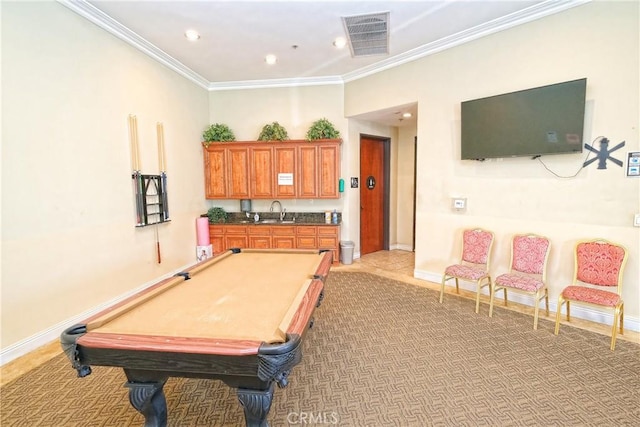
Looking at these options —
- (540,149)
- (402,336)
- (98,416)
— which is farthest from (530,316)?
→ (98,416)

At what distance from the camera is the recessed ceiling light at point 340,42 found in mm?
4059

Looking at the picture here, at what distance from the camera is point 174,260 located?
15.6 ft

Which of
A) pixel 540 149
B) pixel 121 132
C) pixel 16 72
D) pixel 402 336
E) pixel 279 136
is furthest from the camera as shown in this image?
pixel 279 136

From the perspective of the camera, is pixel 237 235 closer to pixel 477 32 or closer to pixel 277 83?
pixel 277 83

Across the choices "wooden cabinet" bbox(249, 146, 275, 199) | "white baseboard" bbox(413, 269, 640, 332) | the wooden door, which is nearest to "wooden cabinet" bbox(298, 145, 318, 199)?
"wooden cabinet" bbox(249, 146, 275, 199)

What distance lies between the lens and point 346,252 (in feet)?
18.1

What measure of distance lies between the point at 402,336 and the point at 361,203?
3.45 metres

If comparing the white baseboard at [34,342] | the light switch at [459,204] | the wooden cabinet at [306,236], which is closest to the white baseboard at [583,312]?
the light switch at [459,204]

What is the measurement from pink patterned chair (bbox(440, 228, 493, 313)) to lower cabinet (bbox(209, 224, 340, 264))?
6.74ft

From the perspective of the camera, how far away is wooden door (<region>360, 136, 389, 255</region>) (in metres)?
6.15

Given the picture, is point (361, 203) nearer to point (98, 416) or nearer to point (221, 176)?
point (221, 176)

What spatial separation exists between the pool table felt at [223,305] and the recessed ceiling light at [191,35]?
2.89 metres

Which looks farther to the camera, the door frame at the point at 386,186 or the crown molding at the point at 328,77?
the door frame at the point at 386,186

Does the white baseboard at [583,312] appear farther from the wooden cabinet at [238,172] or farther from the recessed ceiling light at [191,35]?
the recessed ceiling light at [191,35]
